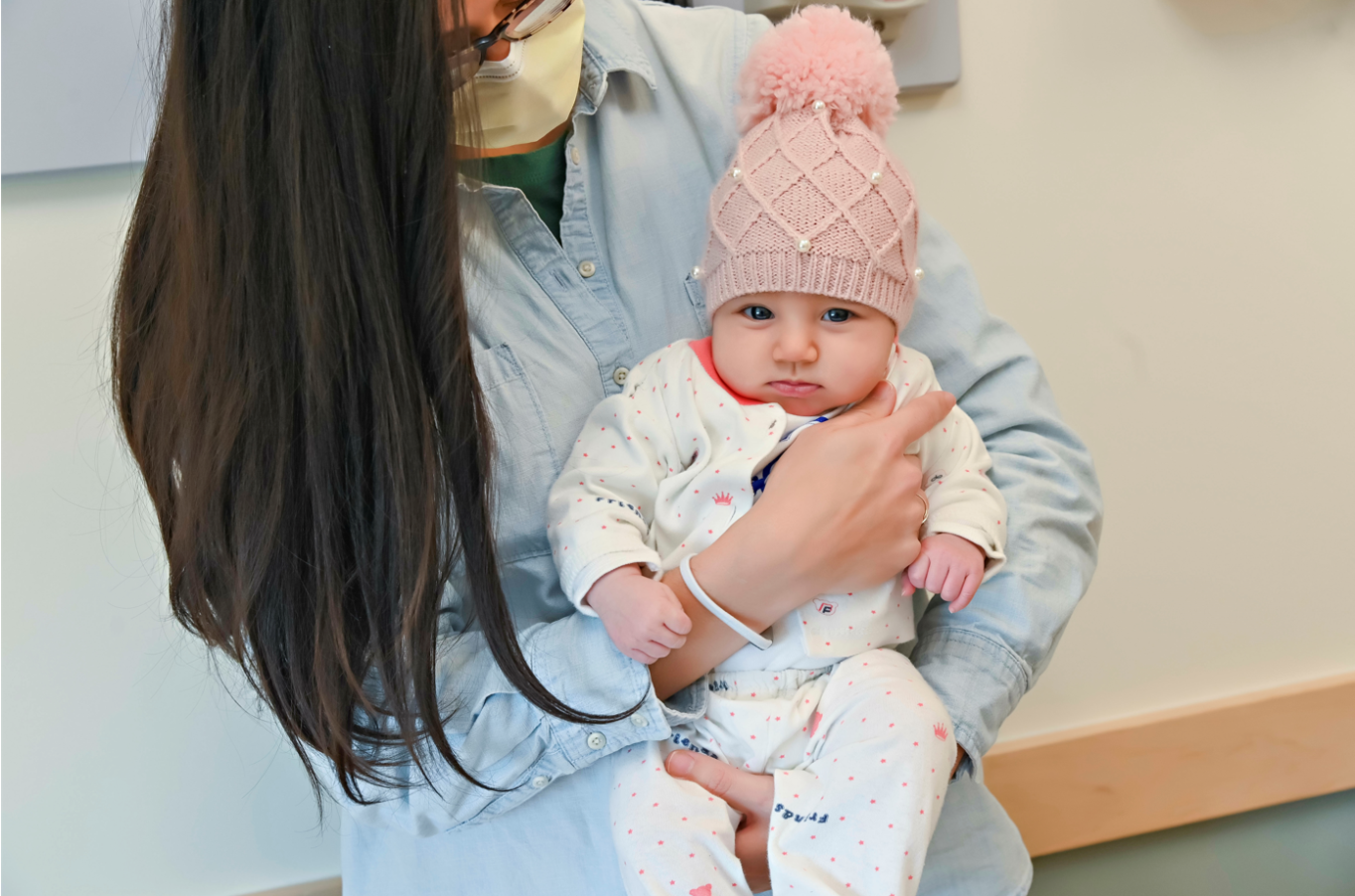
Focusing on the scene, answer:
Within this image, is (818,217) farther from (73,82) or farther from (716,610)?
(73,82)

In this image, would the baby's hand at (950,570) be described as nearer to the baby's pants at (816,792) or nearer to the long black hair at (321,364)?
the baby's pants at (816,792)

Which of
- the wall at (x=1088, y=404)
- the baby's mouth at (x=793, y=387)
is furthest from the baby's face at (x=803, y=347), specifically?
the wall at (x=1088, y=404)

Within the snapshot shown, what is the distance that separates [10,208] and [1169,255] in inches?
58.3

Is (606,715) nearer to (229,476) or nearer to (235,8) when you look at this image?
(229,476)

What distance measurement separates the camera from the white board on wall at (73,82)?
93cm

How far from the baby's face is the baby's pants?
24 centimetres

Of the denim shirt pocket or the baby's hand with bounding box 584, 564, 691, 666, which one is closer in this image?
the baby's hand with bounding box 584, 564, 691, 666

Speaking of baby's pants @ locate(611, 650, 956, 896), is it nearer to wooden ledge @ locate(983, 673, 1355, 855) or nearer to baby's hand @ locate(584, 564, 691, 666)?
baby's hand @ locate(584, 564, 691, 666)

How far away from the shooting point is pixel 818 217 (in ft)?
2.51

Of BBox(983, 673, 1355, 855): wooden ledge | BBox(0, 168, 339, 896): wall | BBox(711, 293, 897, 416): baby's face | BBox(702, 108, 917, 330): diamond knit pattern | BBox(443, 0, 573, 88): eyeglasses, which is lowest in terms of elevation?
BBox(983, 673, 1355, 855): wooden ledge

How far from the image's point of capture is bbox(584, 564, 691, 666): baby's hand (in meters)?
0.69

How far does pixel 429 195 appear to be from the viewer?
26.3 inches

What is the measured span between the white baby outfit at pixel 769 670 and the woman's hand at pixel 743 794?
1 centimetres

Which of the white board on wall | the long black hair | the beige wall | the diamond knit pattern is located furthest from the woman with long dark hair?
the beige wall
